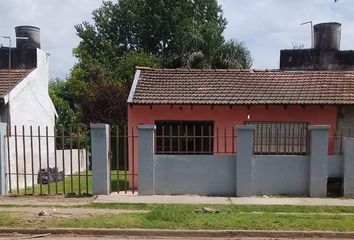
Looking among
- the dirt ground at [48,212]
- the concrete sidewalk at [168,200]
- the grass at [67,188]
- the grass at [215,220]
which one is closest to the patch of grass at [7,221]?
the grass at [215,220]

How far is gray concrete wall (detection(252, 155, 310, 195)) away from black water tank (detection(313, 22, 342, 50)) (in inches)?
363

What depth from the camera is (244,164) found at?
12094 mm

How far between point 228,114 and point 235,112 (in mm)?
239

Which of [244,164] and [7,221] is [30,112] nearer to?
[244,164]

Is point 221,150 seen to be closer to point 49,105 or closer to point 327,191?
point 327,191

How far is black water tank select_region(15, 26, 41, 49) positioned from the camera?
1928 centimetres

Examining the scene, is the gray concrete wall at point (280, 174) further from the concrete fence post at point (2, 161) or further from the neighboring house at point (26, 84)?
the neighboring house at point (26, 84)

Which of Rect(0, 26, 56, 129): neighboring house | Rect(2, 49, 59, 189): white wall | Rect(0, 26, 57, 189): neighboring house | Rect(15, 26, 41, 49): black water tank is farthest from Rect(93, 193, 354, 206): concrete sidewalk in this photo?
Rect(15, 26, 41, 49): black water tank

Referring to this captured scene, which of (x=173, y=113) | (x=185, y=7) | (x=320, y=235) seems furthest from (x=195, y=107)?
(x=185, y=7)

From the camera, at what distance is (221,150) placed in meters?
15.1

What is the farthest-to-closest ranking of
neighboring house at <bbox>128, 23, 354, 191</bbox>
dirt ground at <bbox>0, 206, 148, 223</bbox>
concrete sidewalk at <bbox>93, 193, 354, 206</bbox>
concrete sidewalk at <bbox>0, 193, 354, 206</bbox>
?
neighboring house at <bbox>128, 23, 354, 191</bbox> → concrete sidewalk at <bbox>93, 193, 354, 206</bbox> → concrete sidewalk at <bbox>0, 193, 354, 206</bbox> → dirt ground at <bbox>0, 206, 148, 223</bbox>

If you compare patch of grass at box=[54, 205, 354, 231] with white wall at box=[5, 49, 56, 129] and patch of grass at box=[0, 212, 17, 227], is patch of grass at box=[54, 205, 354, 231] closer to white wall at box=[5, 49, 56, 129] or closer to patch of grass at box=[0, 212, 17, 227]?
patch of grass at box=[0, 212, 17, 227]

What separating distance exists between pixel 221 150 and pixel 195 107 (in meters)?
1.65

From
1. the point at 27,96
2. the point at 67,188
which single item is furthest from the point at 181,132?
the point at 27,96
